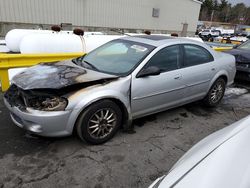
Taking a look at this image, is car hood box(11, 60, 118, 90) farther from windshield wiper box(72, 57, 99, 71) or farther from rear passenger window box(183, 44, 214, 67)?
rear passenger window box(183, 44, 214, 67)

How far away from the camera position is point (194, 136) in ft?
12.0

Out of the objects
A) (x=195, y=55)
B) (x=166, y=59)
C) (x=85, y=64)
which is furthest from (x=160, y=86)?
(x=85, y=64)

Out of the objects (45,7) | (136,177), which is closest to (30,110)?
(136,177)

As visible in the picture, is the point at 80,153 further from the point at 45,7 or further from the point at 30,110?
the point at 45,7

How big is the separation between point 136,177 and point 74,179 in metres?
0.73

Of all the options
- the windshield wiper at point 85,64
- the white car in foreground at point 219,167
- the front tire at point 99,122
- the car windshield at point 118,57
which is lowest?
the front tire at point 99,122

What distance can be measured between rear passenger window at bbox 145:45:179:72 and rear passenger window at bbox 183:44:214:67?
24 cm

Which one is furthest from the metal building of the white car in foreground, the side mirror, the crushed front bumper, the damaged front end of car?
the white car in foreground

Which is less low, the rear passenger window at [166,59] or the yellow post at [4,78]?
the rear passenger window at [166,59]

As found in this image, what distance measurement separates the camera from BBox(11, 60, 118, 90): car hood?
2.86 meters

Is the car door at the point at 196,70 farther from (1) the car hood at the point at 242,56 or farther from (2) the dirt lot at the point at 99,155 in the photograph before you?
(1) the car hood at the point at 242,56

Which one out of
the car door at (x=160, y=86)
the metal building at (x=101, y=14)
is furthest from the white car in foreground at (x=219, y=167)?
the metal building at (x=101, y=14)

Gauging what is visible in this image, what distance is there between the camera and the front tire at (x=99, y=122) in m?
2.94

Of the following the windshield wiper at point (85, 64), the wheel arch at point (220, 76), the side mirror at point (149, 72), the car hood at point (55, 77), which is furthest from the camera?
the wheel arch at point (220, 76)
